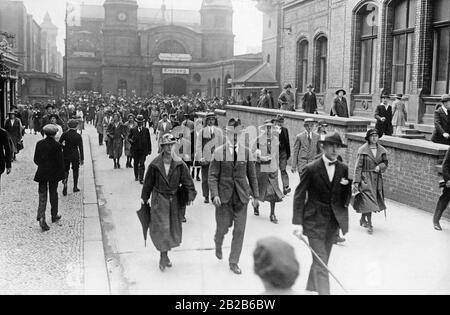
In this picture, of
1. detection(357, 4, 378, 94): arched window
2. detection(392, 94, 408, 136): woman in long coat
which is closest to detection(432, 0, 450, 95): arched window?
→ detection(392, 94, 408, 136): woman in long coat

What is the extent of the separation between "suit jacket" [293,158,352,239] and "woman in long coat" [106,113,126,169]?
12406 millimetres

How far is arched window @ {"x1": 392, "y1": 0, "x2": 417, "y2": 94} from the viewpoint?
1870 centimetres

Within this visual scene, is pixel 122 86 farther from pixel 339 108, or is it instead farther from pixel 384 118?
pixel 384 118

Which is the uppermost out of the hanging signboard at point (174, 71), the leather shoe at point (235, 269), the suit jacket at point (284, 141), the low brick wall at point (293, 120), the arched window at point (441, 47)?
the hanging signboard at point (174, 71)

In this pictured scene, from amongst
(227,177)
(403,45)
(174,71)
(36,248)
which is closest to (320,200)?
(227,177)

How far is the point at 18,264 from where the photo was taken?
7598 millimetres

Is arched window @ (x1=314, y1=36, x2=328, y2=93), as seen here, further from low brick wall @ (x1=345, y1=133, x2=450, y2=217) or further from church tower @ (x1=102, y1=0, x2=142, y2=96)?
church tower @ (x1=102, y1=0, x2=142, y2=96)

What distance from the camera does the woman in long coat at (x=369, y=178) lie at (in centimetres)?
963

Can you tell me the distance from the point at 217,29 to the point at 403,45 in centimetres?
5785

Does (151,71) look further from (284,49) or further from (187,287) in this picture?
(187,287)

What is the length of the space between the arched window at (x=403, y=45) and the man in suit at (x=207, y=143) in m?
8.38

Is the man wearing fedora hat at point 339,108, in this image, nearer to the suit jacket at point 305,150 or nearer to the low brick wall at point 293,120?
the low brick wall at point 293,120

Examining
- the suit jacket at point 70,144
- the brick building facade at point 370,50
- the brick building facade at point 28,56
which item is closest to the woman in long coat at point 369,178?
the suit jacket at point 70,144

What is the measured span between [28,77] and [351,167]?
125 feet
